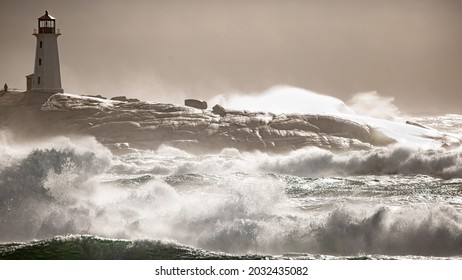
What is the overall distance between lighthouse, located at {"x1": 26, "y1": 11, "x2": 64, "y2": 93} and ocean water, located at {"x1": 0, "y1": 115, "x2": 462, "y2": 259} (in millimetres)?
2696

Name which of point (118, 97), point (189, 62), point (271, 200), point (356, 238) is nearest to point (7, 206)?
point (271, 200)

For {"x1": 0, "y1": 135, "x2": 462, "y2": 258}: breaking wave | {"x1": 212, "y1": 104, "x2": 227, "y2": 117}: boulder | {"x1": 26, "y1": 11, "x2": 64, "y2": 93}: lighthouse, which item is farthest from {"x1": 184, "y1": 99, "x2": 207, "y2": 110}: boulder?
{"x1": 0, "y1": 135, "x2": 462, "y2": 258}: breaking wave

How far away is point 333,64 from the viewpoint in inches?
832

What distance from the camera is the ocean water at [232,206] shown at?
48.0 feet

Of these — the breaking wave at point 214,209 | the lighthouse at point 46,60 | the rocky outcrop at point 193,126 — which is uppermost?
the lighthouse at point 46,60

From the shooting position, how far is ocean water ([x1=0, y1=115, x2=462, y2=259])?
14.6 metres

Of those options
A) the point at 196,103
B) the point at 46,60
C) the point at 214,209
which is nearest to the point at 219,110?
the point at 196,103

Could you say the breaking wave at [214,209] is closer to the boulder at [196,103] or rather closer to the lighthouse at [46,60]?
the lighthouse at [46,60]

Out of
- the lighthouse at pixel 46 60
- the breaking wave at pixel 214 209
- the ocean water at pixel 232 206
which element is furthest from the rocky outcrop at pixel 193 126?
the breaking wave at pixel 214 209

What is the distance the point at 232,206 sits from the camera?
16109mm

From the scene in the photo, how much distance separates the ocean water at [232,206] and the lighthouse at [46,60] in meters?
2.70

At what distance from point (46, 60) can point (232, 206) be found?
27.5 ft

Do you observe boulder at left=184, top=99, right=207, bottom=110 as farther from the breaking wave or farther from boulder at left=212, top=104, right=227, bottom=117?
the breaking wave
